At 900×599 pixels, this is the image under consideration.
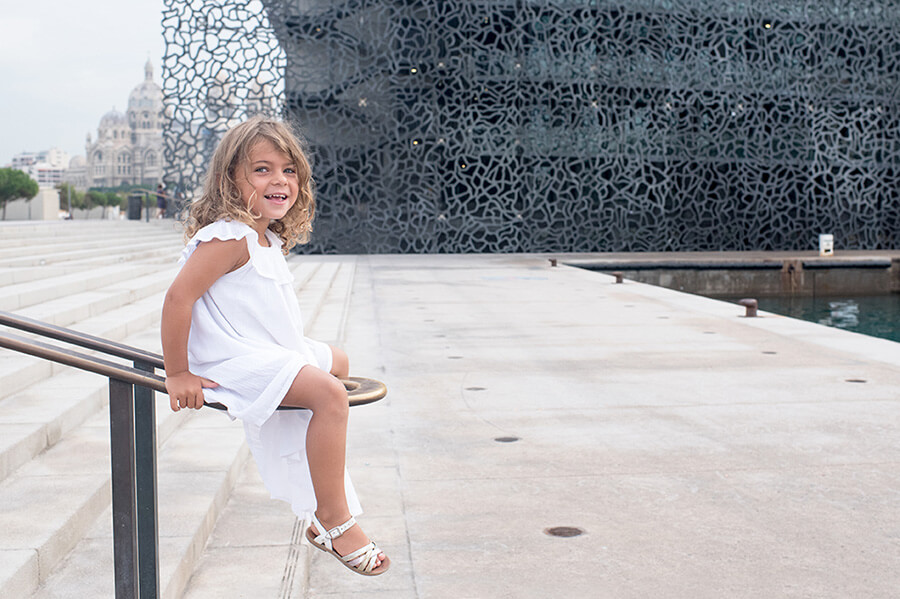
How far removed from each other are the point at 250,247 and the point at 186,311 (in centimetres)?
24

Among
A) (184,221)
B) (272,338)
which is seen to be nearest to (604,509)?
(272,338)

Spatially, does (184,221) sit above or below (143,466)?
above

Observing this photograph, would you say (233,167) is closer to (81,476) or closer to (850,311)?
(81,476)

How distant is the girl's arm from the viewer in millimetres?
2156

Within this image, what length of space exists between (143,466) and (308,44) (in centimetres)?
2369

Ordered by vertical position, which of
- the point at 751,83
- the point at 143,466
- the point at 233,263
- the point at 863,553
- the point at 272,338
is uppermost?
the point at 751,83

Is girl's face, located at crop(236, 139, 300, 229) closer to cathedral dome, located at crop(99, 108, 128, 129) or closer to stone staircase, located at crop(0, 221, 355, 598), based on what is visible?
stone staircase, located at crop(0, 221, 355, 598)

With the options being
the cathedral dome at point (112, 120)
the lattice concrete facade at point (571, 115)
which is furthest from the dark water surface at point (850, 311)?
the cathedral dome at point (112, 120)

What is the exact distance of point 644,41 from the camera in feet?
87.2

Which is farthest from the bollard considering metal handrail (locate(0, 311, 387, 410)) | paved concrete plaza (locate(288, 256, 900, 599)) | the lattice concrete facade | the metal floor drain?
the lattice concrete facade

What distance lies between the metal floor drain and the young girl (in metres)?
1.34

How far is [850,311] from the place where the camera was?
16656 mm

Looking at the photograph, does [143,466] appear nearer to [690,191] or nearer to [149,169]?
[690,191]

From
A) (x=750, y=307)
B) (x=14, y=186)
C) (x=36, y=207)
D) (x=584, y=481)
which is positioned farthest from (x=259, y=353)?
(x=36, y=207)
